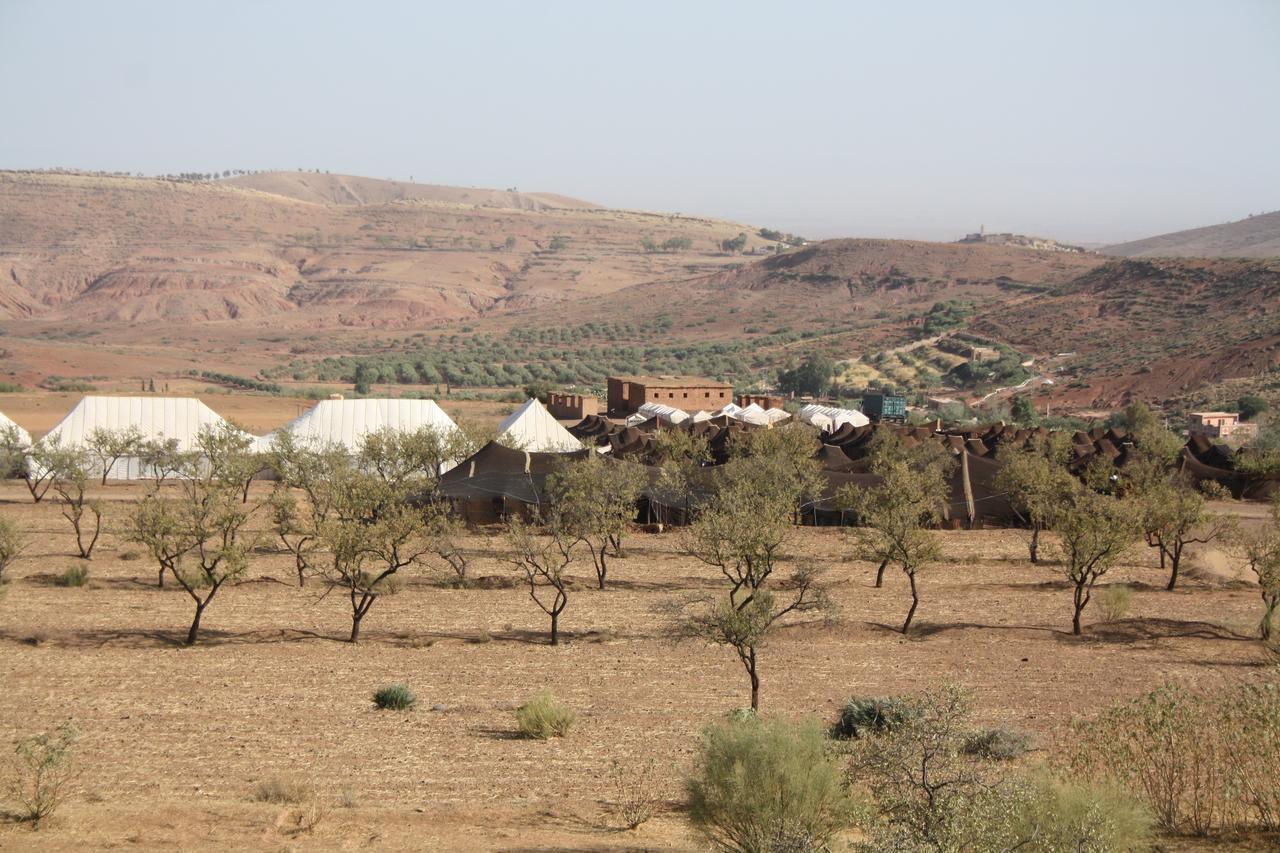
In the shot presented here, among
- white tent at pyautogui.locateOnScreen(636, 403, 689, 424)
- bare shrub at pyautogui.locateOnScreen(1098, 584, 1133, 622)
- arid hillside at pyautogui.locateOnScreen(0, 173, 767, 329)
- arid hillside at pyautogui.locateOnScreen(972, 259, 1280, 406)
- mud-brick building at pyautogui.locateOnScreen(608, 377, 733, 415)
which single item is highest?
arid hillside at pyautogui.locateOnScreen(0, 173, 767, 329)

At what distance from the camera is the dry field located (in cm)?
1123

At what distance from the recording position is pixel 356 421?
38.6 m

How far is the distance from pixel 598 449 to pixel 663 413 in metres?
12.1

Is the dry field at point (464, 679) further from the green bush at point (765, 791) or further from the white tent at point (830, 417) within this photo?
the white tent at point (830, 417)

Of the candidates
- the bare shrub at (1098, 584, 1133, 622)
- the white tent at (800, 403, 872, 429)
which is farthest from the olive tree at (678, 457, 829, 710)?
the white tent at (800, 403, 872, 429)

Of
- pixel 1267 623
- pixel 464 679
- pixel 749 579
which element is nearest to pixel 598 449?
pixel 749 579

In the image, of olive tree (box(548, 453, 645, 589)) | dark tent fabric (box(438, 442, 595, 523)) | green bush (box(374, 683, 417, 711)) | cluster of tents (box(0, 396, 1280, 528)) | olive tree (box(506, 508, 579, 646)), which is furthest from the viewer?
cluster of tents (box(0, 396, 1280, 528))

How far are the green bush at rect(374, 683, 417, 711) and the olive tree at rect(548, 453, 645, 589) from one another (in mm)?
7636

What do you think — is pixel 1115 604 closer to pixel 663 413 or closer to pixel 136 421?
pixel 136 421

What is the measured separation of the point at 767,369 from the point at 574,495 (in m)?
67.2

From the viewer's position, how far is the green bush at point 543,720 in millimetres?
→ 13984

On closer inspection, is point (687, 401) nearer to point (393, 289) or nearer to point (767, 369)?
point (767, 369)

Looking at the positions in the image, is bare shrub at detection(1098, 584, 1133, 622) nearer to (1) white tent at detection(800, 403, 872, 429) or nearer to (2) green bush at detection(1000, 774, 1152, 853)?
(2) green bush at detection(1000, 774, 1152, 853)

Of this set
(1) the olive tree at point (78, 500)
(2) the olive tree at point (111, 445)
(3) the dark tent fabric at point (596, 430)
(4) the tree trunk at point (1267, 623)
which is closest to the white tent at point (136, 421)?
(2) the olive tree at point (111, 445)
